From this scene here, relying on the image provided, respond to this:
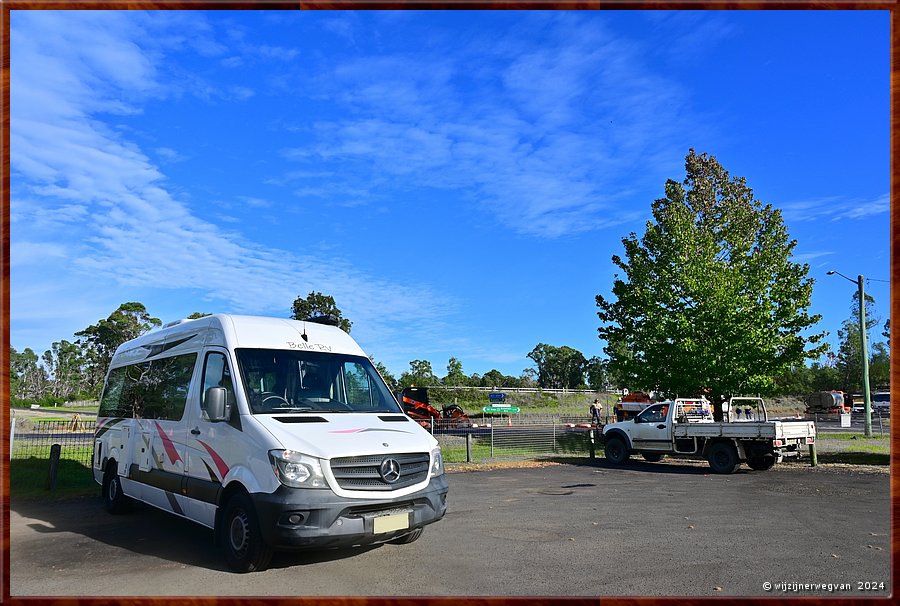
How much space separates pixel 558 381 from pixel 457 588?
4418 inches

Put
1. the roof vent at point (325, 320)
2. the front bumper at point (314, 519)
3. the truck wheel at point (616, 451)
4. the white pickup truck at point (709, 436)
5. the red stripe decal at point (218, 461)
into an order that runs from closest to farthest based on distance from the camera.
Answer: the front bumper at point (314, 519) → the red stripe decal at point (218, 461) → the roof vent at point (325, 320) → the white pickup truck at point (709, 436) → the truck wheel at point (616, 451)

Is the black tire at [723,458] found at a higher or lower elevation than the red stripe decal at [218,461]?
lower

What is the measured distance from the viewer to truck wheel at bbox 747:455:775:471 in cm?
1745

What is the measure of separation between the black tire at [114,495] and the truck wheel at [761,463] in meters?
14.9

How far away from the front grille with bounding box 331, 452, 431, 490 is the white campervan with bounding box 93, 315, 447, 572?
0.03 ft

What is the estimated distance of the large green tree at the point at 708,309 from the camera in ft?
75.4

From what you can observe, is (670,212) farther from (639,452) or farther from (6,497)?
(6,497)

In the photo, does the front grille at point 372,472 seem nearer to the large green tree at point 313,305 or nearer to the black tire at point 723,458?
the black tire at point 723,458

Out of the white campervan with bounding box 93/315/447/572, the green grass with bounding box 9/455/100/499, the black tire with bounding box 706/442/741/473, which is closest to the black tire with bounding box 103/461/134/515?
the white campervan with bounding box 93/315/447/572

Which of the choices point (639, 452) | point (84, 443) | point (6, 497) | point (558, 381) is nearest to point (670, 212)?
point (639, 452)

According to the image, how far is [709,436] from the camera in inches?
690

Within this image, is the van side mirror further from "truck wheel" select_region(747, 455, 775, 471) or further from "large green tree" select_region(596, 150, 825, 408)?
"large green tree" select_region(596, 150, 825, 408)

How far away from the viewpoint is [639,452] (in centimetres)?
1972

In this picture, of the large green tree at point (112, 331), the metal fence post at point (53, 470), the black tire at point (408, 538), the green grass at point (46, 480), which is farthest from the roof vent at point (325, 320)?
the large green tree at point (112, 331)
